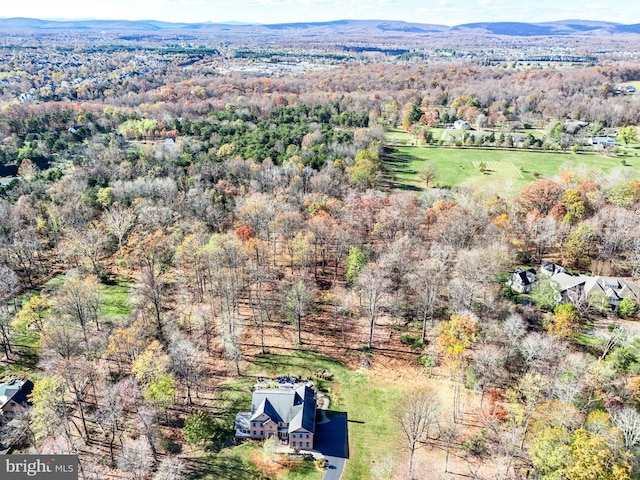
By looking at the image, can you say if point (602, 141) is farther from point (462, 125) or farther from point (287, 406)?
point (287, 406)

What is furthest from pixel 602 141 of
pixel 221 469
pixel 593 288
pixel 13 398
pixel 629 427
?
pixel 13 398

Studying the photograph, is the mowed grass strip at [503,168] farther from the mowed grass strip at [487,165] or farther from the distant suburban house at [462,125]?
the distant suburban house at [462,125]

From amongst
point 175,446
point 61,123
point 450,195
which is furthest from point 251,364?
point 61,123

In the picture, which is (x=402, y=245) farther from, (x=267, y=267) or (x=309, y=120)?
(x=309, y=120)

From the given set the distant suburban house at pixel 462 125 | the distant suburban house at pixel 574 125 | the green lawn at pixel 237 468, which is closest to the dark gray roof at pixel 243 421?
the green lawn at pixel 237 468

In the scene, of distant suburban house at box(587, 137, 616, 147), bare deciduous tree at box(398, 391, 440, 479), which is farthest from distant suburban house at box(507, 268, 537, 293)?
distant suburban house at box(587, 137, 616, 147)

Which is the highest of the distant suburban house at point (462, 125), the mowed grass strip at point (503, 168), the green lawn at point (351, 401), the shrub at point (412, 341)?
the distant suburban house at point (462, 125)

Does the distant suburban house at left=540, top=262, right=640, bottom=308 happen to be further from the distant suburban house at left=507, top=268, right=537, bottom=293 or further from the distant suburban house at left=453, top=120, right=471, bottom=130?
the distant suburban house at left=453, top=120, right=471, bottom=130
